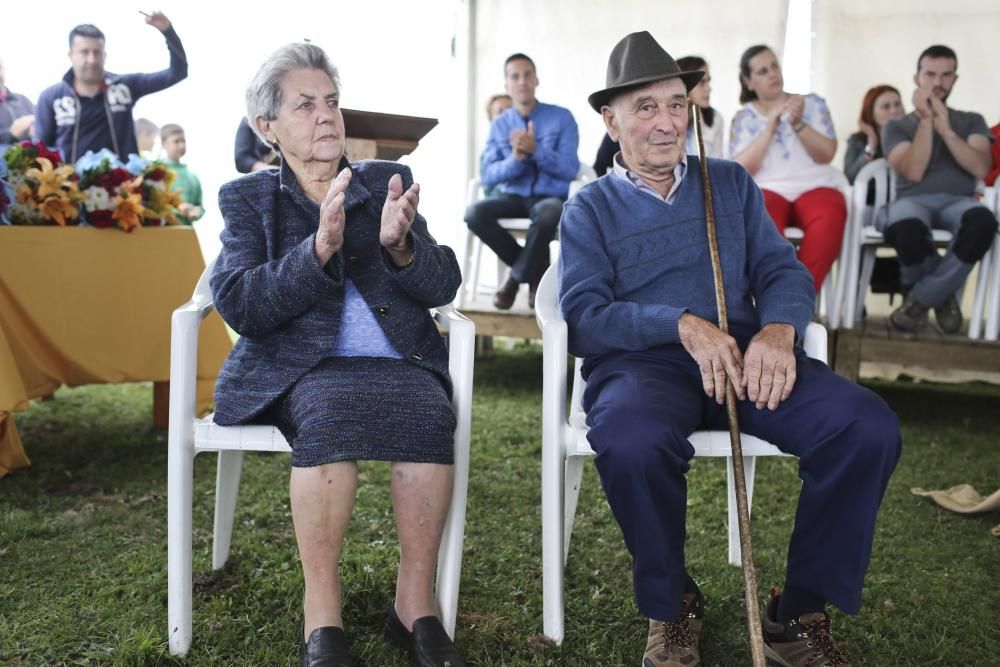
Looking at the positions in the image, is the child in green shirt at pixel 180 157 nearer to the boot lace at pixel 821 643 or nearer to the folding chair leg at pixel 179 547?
the folding chair leg at pixel 179 547

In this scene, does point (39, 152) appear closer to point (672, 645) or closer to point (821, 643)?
point (672, 645)

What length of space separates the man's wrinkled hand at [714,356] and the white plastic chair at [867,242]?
2525 millimetres

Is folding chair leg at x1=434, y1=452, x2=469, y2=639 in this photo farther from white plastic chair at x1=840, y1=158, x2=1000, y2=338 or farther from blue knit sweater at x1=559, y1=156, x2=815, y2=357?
white plastic chair at x1=840, y1=158, x2=1000, y2=338

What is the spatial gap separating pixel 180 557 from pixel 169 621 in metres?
0.13

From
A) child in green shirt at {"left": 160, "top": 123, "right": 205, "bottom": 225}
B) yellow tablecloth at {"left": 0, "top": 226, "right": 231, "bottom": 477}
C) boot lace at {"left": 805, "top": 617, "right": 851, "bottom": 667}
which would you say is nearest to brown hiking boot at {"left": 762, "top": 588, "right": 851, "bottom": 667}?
boot lace at {"left": 805, "top": 617, "right": 851, "bottom": 667}

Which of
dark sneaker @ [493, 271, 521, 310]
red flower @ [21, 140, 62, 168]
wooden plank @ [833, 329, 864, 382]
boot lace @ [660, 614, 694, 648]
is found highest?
red flower @ [21, 140, 62, 168]

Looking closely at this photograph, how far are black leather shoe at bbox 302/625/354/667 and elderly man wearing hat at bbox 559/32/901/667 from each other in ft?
1.77

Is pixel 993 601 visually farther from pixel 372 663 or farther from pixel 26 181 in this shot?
pixel 26 181

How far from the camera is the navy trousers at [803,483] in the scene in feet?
5.17

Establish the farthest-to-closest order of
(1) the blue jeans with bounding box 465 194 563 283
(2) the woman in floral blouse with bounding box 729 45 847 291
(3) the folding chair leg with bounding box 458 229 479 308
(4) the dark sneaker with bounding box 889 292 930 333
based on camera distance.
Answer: (3) the folding chair leg with bounding box 458 229 479 308, (1) the blue jeans with bounding box 465 194 563 283, (4) the dark sneaker with bounding box 889 292 930 333, (2) the woman in floral blouse with bounding box 729 45 847 291

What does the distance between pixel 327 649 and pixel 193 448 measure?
0.50 m

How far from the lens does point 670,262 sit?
1.92 meters

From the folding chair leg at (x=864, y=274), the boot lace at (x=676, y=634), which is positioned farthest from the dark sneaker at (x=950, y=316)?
the boot lace at (x=676, y=634)

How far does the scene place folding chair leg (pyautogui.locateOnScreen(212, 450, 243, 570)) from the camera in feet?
7.00
